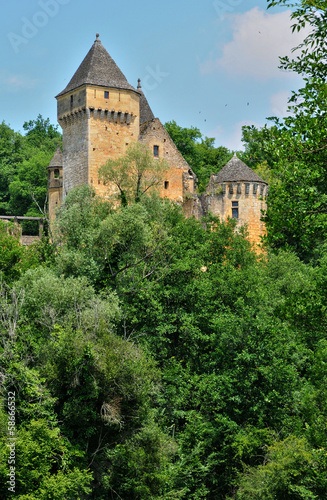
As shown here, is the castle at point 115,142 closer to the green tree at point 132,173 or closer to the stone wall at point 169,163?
the stone wall at point 169,163

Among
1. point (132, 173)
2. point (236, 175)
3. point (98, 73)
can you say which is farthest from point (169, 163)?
point (132, 173)

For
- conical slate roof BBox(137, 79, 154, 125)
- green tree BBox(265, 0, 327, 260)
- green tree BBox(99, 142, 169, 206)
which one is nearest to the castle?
conical slate roof BBox(137, 79, 154, 125)

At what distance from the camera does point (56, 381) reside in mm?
25469

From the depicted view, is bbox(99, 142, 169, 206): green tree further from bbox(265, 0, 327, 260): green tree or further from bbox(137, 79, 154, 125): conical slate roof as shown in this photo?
bbox(265, 0, 327, 260): green tree

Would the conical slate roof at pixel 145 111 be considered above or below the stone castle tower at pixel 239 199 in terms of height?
above

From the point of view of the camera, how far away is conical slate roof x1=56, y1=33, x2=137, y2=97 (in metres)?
46.4

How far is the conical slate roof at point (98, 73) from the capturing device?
46438 millimetres

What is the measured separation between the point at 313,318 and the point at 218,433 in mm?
13199

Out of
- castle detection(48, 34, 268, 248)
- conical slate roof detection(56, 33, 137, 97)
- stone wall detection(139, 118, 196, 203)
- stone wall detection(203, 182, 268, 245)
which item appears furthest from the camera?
stone wall detection(139, 118, 196, 203)

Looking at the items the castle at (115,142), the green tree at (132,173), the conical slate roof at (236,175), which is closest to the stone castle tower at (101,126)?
the castle at (115,142)

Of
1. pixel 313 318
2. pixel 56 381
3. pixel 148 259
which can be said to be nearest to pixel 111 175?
pixel 148 259

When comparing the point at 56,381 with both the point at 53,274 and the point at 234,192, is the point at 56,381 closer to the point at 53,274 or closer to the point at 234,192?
the point at 53,274

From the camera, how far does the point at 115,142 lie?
4631cm

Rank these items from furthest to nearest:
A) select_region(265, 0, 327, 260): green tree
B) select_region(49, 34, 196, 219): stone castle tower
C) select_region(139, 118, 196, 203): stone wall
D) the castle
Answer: select_region(139, 118, 196, 203): stone wall < the castle < select_region(49, 34, 196, 219): stone castle tower < select_region(265, 0, 327, 260): green tree
